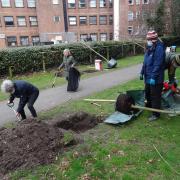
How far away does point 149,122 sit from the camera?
601 centimetres

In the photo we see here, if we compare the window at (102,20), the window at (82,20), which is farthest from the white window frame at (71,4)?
the window at (102,20)

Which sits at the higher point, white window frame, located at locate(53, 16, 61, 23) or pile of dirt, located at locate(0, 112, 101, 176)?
white window frame, located at locate(53, 16, 61, 23)

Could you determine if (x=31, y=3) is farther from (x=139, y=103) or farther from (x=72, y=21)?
(x=139, y=103)

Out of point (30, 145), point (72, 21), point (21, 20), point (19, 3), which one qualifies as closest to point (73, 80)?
point (30, 145)

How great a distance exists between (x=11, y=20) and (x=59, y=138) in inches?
1551

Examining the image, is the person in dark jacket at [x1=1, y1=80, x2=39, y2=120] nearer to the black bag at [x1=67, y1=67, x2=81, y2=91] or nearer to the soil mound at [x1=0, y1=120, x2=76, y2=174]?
the soil mound at [x1=0, y1=120, x2=76, y2=174]

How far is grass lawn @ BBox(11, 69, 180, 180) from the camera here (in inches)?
Answer: 159

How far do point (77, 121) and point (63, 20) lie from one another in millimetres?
39400

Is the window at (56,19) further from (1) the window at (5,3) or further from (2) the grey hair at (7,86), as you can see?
(2) the grey hair at (7,86)

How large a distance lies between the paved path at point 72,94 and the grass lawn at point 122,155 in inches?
112

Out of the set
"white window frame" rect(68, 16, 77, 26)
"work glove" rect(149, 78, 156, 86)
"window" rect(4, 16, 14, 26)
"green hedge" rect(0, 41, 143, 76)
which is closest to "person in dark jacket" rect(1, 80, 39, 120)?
"work glove" rect(149, 78, 156, 86)

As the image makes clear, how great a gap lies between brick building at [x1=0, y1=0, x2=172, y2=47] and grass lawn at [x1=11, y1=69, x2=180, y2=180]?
33.9m

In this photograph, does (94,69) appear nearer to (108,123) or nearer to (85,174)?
(108,123)

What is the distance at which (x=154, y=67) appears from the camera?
5688 mm
